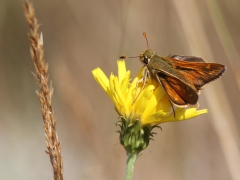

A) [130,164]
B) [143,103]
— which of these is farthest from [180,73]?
[130,164]

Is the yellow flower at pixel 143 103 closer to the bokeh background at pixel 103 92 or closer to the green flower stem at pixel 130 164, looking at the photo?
the green flower stem at pixel 130 164

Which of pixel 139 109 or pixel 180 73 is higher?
pixel 180 73

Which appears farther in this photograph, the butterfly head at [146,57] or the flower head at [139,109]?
the butterfly head at [146,57]

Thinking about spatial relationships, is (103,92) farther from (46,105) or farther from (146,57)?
(46,105)

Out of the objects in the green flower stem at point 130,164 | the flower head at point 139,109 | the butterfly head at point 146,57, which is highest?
the butterfly head at point 146,57

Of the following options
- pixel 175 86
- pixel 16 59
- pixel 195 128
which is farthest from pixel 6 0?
pixel 175 86

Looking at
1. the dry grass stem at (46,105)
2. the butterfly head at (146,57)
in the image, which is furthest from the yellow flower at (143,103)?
the dry grass stem at (46,105)

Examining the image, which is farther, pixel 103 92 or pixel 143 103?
pixel 103 92

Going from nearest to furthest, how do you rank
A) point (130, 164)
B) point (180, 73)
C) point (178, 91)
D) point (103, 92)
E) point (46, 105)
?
point (46, 105) → point (130, 164) → point (178, 91) → point (180, 73) → point (103, 92)
